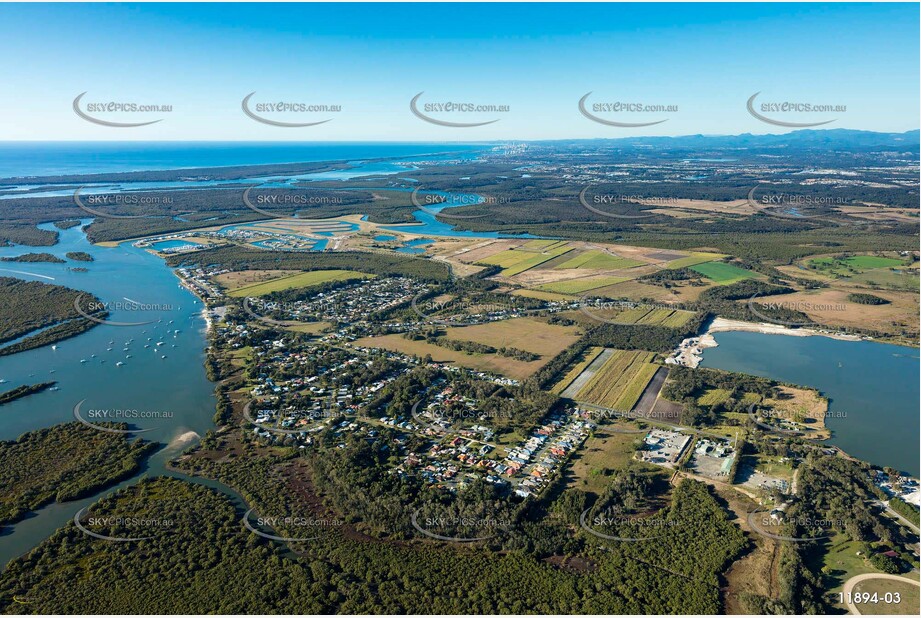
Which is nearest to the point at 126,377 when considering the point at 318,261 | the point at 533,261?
the point at 318,261

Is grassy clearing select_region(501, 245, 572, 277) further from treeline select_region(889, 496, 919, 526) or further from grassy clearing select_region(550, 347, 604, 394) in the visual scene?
treeline select_region(889, 496, 919, 526)

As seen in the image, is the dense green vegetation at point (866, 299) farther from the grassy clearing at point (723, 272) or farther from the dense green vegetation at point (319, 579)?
the dense green vegetation at point (319, 579)

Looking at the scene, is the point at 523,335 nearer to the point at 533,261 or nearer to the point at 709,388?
the point at 709,388

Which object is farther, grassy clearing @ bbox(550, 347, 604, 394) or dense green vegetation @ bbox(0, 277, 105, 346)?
dense green vegetation @ bbox(0, 277, 105, 346)

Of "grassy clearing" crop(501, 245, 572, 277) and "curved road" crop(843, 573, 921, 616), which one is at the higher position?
"grassy clearing" crop(501, 245, 572, 277)

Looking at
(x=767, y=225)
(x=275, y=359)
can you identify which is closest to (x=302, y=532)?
(x=275, y=359)

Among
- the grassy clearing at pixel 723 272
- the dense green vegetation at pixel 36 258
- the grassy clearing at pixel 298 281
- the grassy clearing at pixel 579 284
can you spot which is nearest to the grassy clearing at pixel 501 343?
the grassy clearing at pixel 579 284

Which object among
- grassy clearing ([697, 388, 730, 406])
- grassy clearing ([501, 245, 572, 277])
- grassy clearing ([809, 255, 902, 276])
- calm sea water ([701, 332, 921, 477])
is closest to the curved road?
calm sea water ([701, 332, 921, 477])
